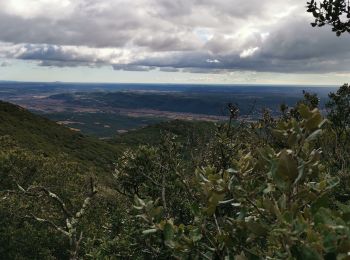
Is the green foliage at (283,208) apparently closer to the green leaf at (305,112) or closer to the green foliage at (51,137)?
the green leaf at (305,112)

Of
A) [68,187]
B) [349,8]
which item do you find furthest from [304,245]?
[68,187]

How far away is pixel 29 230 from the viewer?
32375 millimetres

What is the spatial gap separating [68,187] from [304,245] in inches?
1512

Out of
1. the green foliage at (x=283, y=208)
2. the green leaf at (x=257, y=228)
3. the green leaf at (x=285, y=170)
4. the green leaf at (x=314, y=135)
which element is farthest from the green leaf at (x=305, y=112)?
the green leaf at (x=257, y=228)

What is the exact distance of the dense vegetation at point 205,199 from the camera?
3.35m

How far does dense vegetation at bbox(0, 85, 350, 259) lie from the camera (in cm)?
335

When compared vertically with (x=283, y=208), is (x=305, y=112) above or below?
above

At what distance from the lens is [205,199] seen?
4098mm

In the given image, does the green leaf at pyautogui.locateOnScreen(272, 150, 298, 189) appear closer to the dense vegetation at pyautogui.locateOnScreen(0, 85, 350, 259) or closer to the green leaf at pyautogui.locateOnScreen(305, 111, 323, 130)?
the dense vegetation at pyautogui.locateOnScreen(0, 85, 350, 259)

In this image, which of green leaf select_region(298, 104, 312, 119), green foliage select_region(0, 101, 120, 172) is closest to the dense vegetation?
green leaf select_region(298, 104, 312, 119)

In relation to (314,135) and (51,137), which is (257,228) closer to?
(314,135)

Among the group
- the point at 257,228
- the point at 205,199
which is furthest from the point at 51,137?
the point at 257,228

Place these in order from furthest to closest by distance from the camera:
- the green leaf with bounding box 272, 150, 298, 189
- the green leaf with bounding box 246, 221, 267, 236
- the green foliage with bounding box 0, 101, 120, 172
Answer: the green foliage with bounding box 0, 101, 120, 172 < the green leaf with bounding box 246, 221, 267, 236 < the green leaf with bounding box 272, 150, 298, 189

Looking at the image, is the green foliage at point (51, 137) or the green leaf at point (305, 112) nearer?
the green leaf at point (305, 112)
